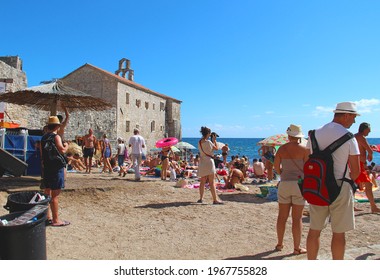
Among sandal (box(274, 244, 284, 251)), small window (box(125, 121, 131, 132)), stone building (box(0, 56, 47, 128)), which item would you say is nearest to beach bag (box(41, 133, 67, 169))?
sandal (box(274, 244, 284, 251))

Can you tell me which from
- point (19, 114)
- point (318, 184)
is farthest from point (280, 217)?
point (19, 114)

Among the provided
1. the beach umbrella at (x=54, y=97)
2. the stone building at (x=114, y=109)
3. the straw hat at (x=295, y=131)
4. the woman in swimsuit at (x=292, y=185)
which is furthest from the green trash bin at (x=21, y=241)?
the stone building at (x=114, y=109)

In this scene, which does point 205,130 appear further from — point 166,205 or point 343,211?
point 343,211

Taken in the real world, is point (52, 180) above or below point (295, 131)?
below

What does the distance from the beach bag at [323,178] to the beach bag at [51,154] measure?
3.41 meters

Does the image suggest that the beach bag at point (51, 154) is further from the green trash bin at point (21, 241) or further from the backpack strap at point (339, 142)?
the backpack strap at point (339, 142)

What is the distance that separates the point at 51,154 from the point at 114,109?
21982 mm

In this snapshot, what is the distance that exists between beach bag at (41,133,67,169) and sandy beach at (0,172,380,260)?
947mm

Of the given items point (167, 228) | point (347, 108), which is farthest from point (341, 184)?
point (167, 228)

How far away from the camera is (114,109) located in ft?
84.2

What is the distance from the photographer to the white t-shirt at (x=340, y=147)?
270 centimetres

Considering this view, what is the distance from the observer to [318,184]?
8.98ft

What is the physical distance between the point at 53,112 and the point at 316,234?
759cm

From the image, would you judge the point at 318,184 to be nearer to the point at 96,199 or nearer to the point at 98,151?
the point at 96,199
